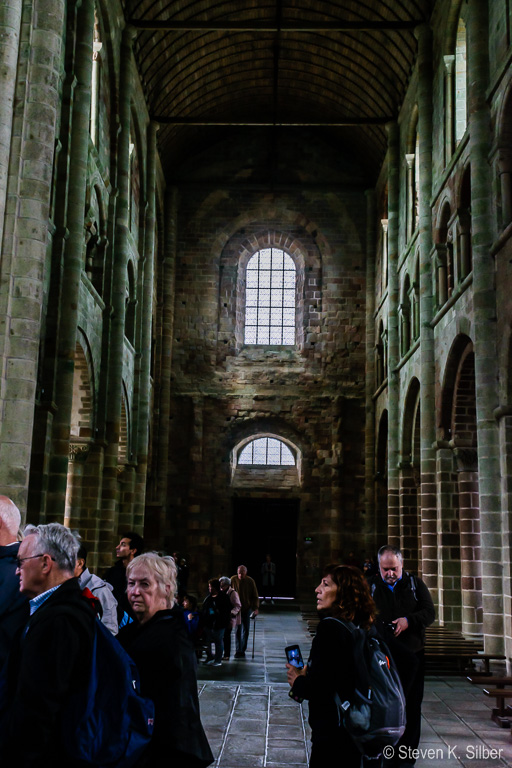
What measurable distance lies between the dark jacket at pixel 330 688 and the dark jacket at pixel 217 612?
8.01 meters

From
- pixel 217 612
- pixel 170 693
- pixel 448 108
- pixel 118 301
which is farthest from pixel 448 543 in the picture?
pixel 170 693

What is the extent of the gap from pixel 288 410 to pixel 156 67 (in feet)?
36.7

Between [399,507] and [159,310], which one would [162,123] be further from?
[399,507]

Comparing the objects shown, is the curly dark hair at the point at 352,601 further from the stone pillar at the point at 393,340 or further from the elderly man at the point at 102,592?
the stone pillar at the point at 393,340

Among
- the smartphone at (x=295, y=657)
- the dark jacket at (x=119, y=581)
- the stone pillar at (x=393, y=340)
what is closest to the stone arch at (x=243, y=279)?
the stone pillar at (x=393, y=340)

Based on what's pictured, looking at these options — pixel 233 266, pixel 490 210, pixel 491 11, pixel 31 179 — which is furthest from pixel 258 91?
pixel 31 179

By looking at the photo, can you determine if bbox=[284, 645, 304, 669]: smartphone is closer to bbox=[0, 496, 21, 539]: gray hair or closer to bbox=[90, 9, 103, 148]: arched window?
bbox=[0, 496, 21, 539]: gray hair

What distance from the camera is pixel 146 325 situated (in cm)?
2216

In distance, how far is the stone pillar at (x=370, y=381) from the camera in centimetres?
2472

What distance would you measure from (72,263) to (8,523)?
33.6ft

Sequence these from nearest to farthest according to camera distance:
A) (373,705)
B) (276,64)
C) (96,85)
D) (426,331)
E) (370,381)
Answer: (373,705)
(96,85)
(426,331)
(276,64)
(370,381)

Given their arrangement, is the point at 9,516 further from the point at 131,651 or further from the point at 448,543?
the point at 448,543

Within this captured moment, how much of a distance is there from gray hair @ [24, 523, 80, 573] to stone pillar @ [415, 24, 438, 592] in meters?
14.0

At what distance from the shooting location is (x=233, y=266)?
2714 centimetres
